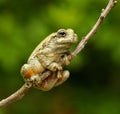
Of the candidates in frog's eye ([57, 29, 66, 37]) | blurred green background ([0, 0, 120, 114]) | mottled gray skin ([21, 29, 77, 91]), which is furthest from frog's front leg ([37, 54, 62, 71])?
blurred green background ([0, 0, 120, 114])

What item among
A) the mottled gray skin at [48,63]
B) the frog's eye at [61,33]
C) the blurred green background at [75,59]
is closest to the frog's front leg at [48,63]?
the mottled gray skin at [48,63]

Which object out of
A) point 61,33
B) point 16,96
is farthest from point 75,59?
point 16,96

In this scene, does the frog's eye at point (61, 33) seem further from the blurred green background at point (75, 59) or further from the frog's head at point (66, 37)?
the blurred green background at point (75, 59)

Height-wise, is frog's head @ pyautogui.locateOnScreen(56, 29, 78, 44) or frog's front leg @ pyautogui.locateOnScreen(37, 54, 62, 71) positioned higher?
frog's head @ pyautogui.locateOnScreen(56, 29, 78, 44)

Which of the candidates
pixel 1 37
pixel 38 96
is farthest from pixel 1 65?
pixel 38 96

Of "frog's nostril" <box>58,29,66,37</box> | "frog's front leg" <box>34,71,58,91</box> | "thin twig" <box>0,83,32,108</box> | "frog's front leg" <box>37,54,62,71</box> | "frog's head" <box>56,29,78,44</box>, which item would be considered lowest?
"frog's front leg" <box>34,71,58,91</box>

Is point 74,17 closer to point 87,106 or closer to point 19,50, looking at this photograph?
point 19,50

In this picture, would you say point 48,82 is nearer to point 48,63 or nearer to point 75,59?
point 48,63

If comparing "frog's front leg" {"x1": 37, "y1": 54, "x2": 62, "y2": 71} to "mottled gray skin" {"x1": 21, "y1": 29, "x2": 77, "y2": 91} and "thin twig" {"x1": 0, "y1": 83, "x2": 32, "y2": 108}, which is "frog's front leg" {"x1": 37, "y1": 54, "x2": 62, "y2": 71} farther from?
"thin twig" {"x1": 0, "y1": 83, "x2": 32, "y2": 108}
